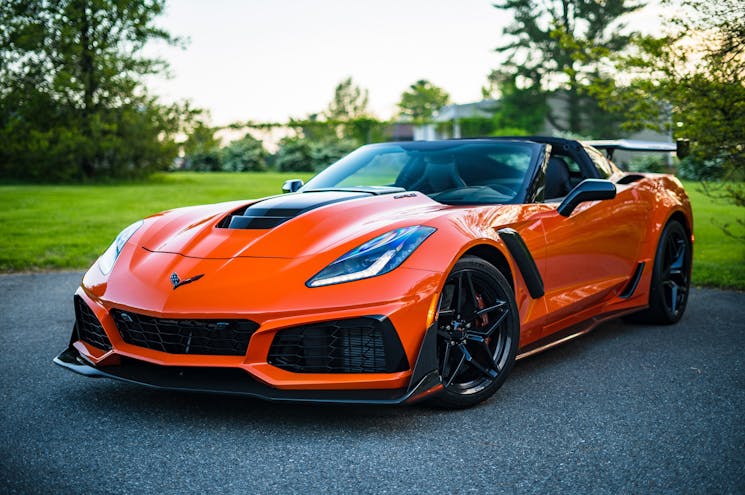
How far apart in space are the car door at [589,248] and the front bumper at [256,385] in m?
1.24

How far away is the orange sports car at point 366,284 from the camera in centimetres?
320

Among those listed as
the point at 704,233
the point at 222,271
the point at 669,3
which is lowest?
the point at 704,233

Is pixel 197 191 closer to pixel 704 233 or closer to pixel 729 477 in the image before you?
pixel 704 233

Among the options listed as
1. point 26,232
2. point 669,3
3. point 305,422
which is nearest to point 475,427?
point 305,422

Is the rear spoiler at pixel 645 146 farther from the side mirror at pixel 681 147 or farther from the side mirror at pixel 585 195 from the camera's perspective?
the side mirror at pixel 585 195

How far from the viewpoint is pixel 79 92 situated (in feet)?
71.9

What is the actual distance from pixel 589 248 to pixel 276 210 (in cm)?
192

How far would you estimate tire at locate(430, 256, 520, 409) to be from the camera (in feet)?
11.6

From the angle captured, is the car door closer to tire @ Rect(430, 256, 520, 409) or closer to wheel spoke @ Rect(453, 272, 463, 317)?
tire @ Rect(430, 256, 520, 409)

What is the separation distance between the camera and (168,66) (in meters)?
22.8

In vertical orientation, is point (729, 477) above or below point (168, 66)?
below

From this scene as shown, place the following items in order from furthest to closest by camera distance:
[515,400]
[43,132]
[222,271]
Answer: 1. [43,132]
2. [515,400]
3. [222,271]

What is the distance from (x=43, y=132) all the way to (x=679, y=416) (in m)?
21.0

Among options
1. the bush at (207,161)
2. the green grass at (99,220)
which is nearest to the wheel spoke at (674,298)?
the green grass at (99,220)
